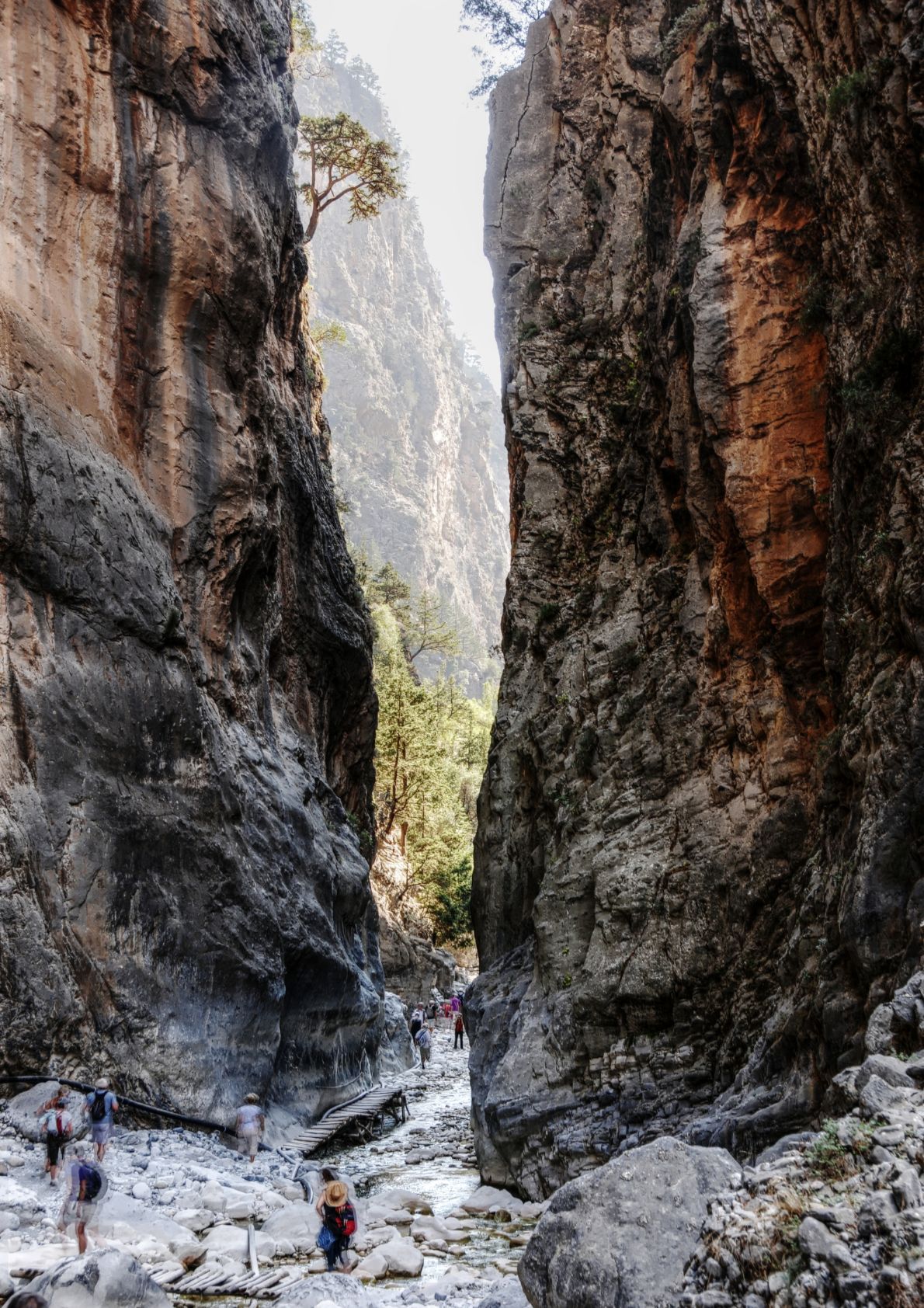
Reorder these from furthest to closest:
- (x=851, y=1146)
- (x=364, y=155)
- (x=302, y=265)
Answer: (x=364, y=155)
(x=302, y=265)
(x=851, y=1146)

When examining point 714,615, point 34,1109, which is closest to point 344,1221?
point 34,1109

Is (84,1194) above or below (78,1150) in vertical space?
above

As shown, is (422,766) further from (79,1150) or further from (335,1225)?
(335,1225)

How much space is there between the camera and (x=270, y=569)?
891 inches

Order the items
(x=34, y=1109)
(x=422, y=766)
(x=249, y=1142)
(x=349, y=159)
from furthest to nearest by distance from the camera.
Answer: (x=422, y=766) < (x=349, y=159) < (x=249, y=1142) < (x=34, y=1109)

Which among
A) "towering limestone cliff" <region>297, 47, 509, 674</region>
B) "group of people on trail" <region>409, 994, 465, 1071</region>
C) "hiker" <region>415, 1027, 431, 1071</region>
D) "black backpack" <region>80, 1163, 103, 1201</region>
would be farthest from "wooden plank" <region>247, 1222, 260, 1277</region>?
"towering limestone cliff" <region>297, 47, 509, 674</region>

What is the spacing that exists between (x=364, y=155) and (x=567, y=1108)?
28.8m

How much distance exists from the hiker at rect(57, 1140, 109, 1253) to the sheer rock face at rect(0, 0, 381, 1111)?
4.18 m

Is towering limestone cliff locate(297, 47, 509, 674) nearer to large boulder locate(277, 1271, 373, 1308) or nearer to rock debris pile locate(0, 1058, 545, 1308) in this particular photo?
rock debris pile locate(0, 1058, 545, 1308)

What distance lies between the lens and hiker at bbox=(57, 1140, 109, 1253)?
9.45m

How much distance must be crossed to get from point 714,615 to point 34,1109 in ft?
37.5

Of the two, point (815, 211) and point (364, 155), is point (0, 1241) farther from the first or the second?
point (364, 155)

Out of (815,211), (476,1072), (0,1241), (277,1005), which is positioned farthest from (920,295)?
(277,1005)

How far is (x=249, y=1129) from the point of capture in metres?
15.1
